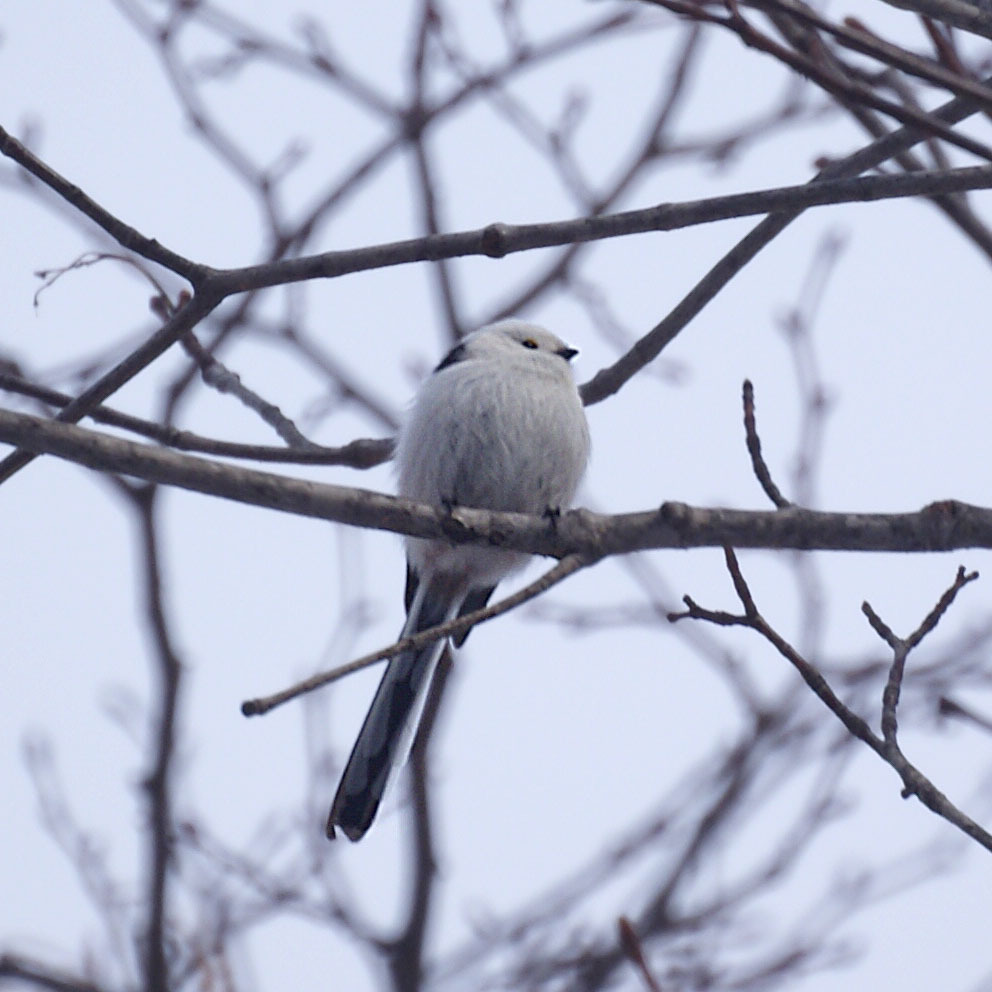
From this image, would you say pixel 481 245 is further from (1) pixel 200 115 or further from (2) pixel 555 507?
(1) pixel 200 115

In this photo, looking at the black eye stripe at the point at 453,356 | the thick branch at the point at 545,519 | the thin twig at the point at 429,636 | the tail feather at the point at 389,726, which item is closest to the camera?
the thin twig at the point at 429,636

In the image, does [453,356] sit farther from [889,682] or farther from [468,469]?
[889,682]

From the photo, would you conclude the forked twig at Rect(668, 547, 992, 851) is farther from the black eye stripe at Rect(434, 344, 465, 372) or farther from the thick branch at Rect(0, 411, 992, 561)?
the black eye stripe at Rect(434, 344, 465, 372)

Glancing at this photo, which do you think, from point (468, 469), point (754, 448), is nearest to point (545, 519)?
point (754, 448)

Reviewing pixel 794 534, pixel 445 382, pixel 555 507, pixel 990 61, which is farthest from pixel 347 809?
pixel 990 61

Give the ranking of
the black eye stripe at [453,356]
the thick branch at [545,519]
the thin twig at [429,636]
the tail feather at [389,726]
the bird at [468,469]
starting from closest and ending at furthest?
the thin twig at [429,636] → the thick branch at [545,519] → the tail feather at [389,726] → the bird at [468,469] → the black eye stripe at [453,356]

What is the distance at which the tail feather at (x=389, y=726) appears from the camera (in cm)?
373

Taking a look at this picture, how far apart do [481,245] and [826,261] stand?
2.36 metres

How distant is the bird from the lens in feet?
13.7

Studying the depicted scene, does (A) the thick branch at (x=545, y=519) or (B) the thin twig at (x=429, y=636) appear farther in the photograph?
(A) the thick branch at (x=545, y=519)

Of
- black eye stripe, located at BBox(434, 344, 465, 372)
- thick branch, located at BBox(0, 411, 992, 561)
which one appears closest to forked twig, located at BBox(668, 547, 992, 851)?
thick branch, located at BBox(0, 411, 992, 561)

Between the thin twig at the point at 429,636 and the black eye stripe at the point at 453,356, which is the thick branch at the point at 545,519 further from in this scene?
the black eye stripe at the point at 453,356

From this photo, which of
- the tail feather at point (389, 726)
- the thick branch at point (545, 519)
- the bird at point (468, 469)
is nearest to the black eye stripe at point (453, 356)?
the bird at point (468, 469)

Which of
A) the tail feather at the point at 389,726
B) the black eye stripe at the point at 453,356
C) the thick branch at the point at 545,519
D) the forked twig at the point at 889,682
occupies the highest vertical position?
the black eye stripe at the point at 453,356
